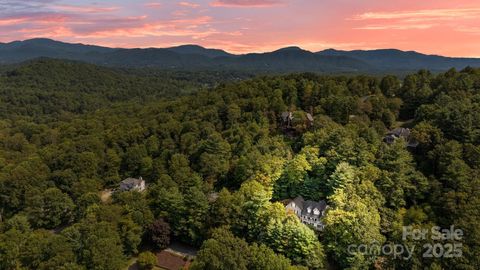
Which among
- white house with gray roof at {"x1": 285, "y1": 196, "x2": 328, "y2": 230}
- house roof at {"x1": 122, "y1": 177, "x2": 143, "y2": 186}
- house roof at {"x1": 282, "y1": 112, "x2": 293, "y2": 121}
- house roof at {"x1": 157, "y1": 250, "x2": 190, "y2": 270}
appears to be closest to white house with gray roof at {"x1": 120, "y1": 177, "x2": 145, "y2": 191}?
house roof at {"x1": 122, "y1": 177, "x2": 143, "y2": 186}

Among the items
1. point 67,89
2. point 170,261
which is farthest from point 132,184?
point 67,89

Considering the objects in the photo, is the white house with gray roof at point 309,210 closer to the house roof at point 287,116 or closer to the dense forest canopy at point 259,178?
the dense forest canopy at point 259,178

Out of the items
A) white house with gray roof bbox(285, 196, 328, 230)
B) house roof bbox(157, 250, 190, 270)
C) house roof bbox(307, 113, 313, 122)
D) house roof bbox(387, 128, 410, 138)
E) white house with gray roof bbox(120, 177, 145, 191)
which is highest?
house roof bbox(307, 113, 313, 122)

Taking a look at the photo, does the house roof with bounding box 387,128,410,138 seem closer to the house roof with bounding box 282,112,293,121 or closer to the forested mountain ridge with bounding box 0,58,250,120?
the house roof with bounding box 282,112,293,121

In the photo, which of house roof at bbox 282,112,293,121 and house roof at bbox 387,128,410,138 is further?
house roof at bbox 282,112,293,121

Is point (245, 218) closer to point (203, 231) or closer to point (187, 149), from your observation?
point (203, 231)

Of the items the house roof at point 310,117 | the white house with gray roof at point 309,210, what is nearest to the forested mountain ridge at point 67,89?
the house roof at point 310,117
